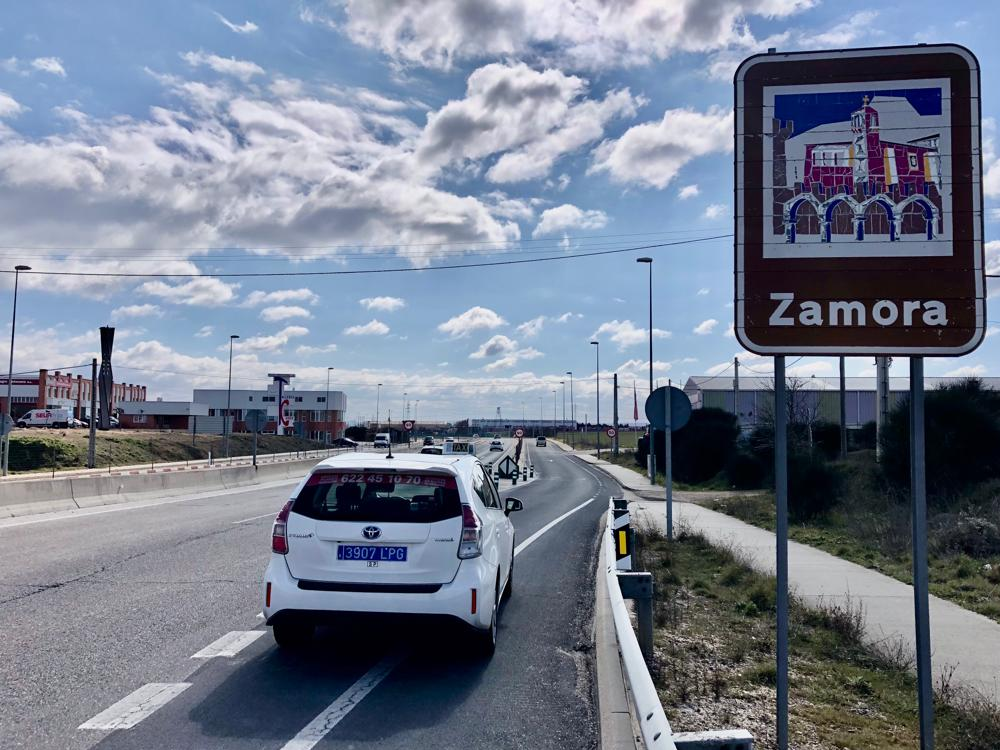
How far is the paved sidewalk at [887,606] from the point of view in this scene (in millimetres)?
7059

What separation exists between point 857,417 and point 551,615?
3037 inches

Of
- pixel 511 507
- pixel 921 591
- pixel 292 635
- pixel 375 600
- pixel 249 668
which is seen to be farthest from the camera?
pixel 511 507

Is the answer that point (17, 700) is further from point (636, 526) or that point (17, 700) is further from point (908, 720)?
point (636, 526)

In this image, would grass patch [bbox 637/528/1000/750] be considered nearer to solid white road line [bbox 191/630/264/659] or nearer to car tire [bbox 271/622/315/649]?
car tire [bbox 271/622/315/649]

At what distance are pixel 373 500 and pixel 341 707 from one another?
5.88ft

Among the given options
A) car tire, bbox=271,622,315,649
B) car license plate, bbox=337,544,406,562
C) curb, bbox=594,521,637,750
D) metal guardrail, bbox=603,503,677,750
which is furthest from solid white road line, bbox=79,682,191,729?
metal guardrail, bbox=603,503,677,750

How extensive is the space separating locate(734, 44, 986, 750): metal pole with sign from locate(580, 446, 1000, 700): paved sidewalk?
327cm

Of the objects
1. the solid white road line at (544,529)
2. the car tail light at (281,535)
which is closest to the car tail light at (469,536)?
the car tail light at (281,535)

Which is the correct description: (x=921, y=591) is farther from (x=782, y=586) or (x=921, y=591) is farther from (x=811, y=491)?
(x=811, y=491)

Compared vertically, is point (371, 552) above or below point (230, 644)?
above

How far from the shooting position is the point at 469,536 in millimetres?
6863

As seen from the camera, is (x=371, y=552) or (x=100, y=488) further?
(x=100, y=488)

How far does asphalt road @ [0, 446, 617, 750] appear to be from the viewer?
209 inches

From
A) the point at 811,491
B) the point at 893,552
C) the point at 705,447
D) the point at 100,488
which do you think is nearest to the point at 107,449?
the point at 100,488
